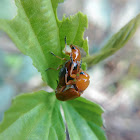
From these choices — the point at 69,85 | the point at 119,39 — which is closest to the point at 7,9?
the point at 69,85

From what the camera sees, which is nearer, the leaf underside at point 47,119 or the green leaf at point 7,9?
the leaf underside at point 47,119

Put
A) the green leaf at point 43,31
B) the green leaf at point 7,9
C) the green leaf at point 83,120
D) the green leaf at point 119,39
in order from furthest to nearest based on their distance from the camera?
the green leaf at point 7,9 < the green leaf at point 83,120 < the green leaf at point 119,39 < the green leaf at point 43,31

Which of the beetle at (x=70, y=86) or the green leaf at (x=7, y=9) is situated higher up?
the green leaf at (x=7, y=9)

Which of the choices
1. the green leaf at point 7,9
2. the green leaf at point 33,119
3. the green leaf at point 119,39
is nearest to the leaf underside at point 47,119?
the green leaf at point 33,119

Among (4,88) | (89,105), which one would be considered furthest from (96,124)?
(4,88)

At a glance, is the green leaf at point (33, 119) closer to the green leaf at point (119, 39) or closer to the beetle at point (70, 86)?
the beetle at point (70, 86)
